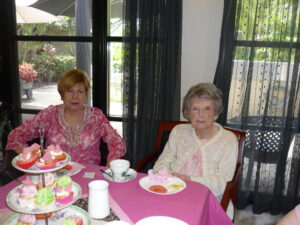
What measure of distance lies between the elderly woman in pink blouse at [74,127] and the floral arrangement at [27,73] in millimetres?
1350

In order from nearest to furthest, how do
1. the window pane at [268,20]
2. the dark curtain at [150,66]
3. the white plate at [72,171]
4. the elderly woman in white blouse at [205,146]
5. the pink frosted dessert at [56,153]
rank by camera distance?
the pink frosted dessert at [56,153] → the white plate at [72,171] → the elderly woman in white blouse at [205,146] → the window pane at [268,20] → the dark curtain at [150,66]

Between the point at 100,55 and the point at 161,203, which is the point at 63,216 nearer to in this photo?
the point at 161,203

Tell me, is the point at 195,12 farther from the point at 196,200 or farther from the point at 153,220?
the point at 153,220

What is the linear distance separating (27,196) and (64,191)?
0.37ft

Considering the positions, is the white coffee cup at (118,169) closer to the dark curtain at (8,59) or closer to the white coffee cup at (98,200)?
the white coffee cup at (98,200)

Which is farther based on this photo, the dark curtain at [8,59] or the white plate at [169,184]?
the dark curtain at [8,59]

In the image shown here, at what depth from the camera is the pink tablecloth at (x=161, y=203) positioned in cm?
118

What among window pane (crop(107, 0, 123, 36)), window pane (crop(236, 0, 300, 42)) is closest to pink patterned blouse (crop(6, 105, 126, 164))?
window pane (crop(107, 0, 123, 36))

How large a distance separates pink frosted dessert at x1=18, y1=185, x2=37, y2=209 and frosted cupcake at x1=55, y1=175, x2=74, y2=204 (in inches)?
2.8

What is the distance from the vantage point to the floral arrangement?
318 cm

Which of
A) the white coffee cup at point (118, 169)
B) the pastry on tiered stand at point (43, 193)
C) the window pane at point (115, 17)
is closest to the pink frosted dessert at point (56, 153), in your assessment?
the pastry on tiered stand at point (43, 193)

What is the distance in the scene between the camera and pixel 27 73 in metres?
3.20

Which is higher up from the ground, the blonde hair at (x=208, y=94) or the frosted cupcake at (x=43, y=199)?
the blonde hair at (x=208, y=94)

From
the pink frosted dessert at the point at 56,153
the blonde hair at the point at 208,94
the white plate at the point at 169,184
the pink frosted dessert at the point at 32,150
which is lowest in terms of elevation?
the white plate at the point at 169,184
